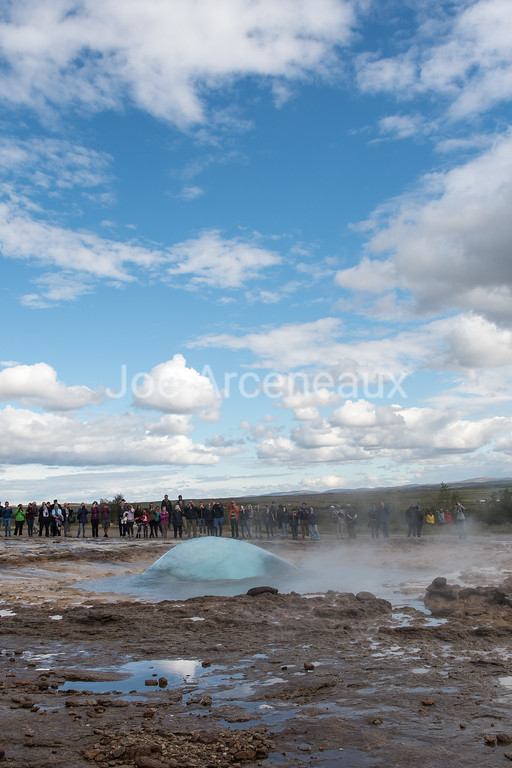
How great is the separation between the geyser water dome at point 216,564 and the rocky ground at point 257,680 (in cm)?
246

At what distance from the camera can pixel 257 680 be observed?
6.17m

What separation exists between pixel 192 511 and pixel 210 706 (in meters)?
21.7

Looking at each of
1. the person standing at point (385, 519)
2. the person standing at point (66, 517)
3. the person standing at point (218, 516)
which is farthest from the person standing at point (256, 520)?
the person standing at point (66, 517)

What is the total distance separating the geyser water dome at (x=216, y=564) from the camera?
46.3 ft

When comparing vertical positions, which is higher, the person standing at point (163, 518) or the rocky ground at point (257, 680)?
the person standing at point (163, 518)

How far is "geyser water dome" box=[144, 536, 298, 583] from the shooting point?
14.1 metres

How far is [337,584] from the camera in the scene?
13.9 meters

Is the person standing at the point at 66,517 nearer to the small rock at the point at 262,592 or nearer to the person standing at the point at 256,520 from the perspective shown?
the person standing at the point at 256,520

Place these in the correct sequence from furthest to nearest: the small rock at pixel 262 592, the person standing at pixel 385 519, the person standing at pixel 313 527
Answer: the person standing at pixel 313 527, the person standing at pixel 385 519, the small rock at pixel 262 592

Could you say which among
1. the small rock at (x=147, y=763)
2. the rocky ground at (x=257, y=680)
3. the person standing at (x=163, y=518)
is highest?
the person standing at (x=163, y=518)

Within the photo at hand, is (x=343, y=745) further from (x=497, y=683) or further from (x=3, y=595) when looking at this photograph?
(x=3, y=595)

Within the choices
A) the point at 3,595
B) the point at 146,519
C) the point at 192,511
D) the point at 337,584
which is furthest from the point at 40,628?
the point at 146,519

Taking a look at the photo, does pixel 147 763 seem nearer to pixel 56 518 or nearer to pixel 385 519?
pixel 385 519

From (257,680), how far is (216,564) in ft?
27.0
